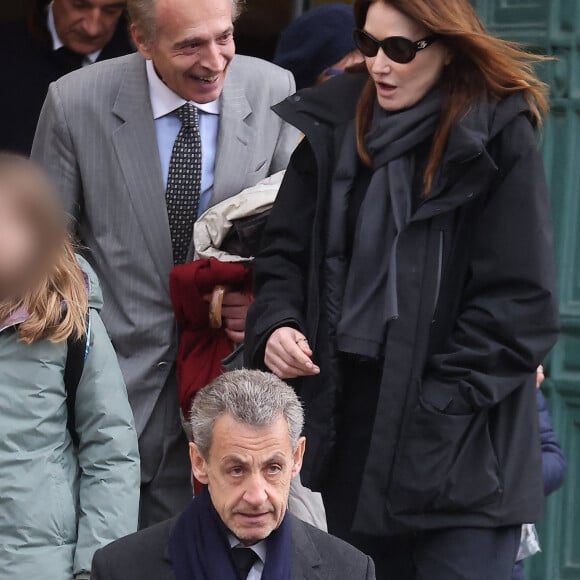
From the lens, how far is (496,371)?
254cm

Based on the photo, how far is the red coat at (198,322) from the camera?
10.1 feet

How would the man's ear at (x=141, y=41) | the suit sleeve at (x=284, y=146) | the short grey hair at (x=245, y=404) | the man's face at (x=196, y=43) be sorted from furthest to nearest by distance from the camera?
the suit sleeve at (x=284, y=146) < the man's ear at (x=141, y=41) < the man's face at (x=196, y=43) < the short grey hair at (x=245, y=404)

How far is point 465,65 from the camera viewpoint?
8.68 feet

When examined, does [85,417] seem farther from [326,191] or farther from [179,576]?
[326,191]

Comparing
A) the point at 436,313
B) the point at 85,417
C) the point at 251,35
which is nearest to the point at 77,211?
the point at 85,417

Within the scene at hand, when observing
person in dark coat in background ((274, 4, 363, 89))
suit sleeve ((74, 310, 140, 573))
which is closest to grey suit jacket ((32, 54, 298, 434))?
suit sleeve ((74, 310, 140, 573))

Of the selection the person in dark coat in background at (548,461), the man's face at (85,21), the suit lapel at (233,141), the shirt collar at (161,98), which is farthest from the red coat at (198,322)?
the man's face at (85,21)

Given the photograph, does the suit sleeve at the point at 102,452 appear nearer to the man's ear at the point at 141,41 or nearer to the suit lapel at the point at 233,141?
the suit lapel at the point at 233,141

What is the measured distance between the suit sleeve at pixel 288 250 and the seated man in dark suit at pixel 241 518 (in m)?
0.32

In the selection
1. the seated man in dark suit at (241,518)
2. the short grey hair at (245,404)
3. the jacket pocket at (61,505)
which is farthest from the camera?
the jacket pocket at (61,505)

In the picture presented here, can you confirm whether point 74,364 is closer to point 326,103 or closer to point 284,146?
point 326,103

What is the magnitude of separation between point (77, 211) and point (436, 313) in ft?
4.07

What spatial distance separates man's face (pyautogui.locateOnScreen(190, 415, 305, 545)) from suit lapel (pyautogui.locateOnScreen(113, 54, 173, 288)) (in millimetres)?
944

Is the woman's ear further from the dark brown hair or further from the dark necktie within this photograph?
the dark necktie
